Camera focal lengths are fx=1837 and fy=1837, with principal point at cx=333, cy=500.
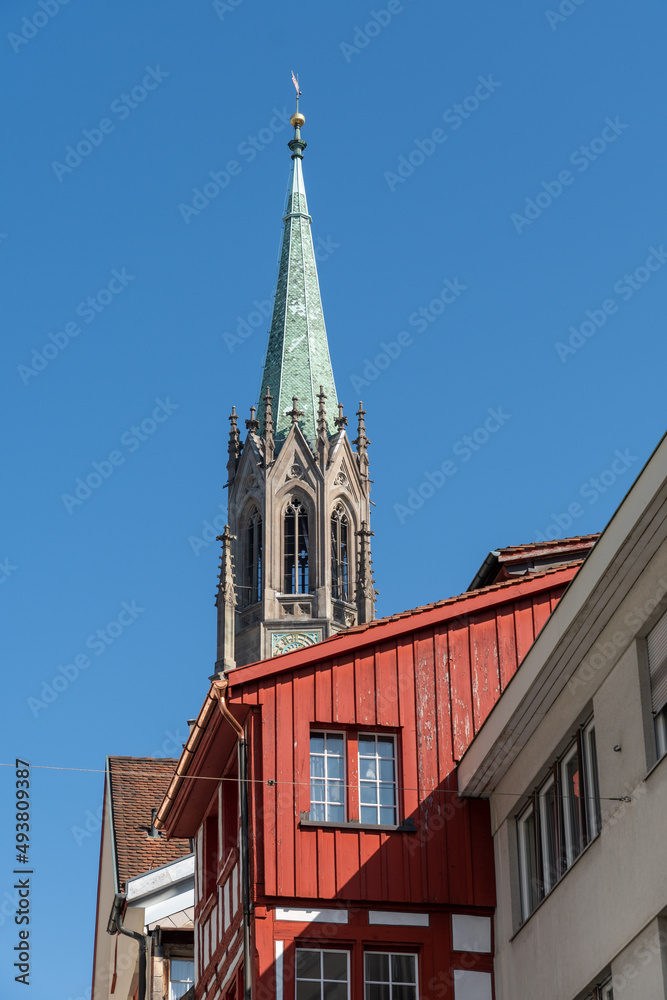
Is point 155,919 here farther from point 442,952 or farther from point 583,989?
point 583,989

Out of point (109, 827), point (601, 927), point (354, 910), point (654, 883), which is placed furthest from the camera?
point (109, 827)

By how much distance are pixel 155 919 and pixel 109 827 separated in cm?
542

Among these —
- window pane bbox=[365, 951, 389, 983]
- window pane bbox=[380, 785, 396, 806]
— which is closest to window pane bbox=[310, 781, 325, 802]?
window pane bbox=[380, 785, 396, 806]

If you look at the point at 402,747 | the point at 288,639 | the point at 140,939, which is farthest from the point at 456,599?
the point at 288,639

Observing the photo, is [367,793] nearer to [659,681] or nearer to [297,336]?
[659,681]

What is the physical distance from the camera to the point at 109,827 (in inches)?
1303

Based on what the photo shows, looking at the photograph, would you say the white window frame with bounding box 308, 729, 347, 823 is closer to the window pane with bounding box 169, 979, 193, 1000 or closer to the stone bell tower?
the window pane with bounding box 169, 979, 193, 1000

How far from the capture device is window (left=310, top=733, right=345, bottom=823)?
2105 centimetres

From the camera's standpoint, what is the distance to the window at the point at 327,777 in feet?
69.1

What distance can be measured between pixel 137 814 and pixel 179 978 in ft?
15.7

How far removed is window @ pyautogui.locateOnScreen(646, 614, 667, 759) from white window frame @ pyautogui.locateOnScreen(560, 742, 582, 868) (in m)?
2.07

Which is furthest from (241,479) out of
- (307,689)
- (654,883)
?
(654,883)

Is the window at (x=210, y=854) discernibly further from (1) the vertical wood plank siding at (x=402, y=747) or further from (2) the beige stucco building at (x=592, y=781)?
(2) the beige stucco building at (x=592, y=781)

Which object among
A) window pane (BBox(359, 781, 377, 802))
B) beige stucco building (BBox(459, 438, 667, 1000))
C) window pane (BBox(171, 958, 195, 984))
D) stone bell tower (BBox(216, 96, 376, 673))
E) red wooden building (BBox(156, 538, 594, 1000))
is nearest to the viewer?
beige stucco building (BBox(459, 438, 667, 1000))
